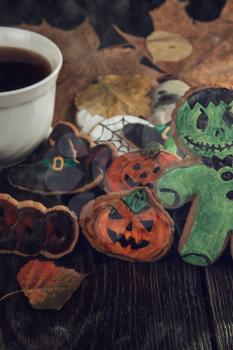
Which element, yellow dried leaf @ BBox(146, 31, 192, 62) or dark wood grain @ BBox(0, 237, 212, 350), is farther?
→ yellow dried leaf @ BBox(146, 31, 192, 62)

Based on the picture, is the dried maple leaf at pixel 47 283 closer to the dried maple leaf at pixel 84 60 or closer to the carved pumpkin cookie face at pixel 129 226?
the carved pumpkin cookie face at pixel 129 226

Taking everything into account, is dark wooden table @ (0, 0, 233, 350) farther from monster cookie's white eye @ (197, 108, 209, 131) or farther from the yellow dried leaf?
the yellow dried leaf

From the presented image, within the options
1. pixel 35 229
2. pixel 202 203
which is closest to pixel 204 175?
pixel 202 203

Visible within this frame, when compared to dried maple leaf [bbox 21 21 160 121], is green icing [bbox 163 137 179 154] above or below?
above

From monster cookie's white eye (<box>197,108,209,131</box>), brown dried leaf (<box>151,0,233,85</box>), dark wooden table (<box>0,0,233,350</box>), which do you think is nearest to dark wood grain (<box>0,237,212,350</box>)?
dark wooden table (<box>0,0,233,350</box>)

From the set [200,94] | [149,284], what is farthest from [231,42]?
[149,284]

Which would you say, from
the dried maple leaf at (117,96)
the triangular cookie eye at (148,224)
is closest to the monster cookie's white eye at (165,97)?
the dried maple leaf at (117,96)

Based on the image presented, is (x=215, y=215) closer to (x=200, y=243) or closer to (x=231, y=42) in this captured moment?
(x=200, y=243)
